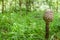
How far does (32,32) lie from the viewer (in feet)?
12.5

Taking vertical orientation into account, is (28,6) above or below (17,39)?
above

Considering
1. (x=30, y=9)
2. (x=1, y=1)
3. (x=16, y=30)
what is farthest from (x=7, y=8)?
(x=16, y=30)

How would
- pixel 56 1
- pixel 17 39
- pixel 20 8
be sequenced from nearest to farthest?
pixel 17 39
pixel 20 8
pixel 56 1

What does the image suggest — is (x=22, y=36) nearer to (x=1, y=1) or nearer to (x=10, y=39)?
(x=10, y=39)

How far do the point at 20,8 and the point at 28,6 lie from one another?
35 centimetres

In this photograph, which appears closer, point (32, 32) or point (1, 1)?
point (32, 32)

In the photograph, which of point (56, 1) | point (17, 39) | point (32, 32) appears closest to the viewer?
point (17, 39)

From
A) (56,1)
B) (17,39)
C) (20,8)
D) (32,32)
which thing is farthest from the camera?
(56,1)

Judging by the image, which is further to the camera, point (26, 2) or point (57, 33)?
point (26, 2)

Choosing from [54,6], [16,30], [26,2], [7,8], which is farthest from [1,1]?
[16,30]

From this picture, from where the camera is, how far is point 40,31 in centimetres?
387

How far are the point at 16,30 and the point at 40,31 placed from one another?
47 cm

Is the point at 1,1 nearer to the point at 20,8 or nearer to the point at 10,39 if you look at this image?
the point at 20,8

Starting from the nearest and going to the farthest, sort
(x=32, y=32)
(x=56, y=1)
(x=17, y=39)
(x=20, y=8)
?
1. (x=17, y=39)
2. (x=32, y=32)
3. (x=20, y=8)
4. (x=56, y=1)
